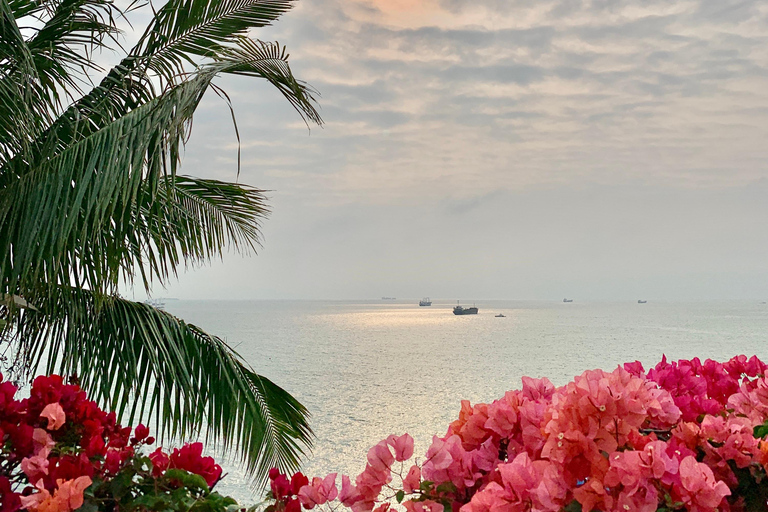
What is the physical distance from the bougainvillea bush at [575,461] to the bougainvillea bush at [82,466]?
247 mm

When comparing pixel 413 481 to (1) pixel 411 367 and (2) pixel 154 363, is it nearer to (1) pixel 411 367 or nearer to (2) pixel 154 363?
(2) pixel 154 363

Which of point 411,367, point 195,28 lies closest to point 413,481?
point 195,28

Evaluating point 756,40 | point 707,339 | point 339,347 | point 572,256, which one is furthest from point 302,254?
point 756,40

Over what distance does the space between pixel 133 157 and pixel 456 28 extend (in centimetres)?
6493

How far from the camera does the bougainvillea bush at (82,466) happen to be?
1.30m

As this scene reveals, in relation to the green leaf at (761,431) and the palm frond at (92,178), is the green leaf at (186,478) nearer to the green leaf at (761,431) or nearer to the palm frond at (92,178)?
the palm frond at (92,178)

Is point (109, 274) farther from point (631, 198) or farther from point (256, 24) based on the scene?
point (631, 198)

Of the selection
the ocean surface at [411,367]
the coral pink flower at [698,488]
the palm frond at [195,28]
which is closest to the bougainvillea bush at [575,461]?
the coral pink flower at [698,488]

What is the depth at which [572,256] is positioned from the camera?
112 meters

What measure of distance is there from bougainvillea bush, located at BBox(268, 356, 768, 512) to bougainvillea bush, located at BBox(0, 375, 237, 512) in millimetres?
247

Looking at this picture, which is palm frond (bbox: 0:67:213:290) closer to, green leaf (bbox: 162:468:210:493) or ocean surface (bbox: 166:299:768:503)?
green leaf (bbox: 162:468:210:493)

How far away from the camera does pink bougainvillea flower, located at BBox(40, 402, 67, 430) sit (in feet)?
5.52

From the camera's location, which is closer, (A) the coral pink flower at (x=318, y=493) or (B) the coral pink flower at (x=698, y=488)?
(B) the coral pink flower at (x=698, y=488)

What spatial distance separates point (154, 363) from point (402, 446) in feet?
9.19
